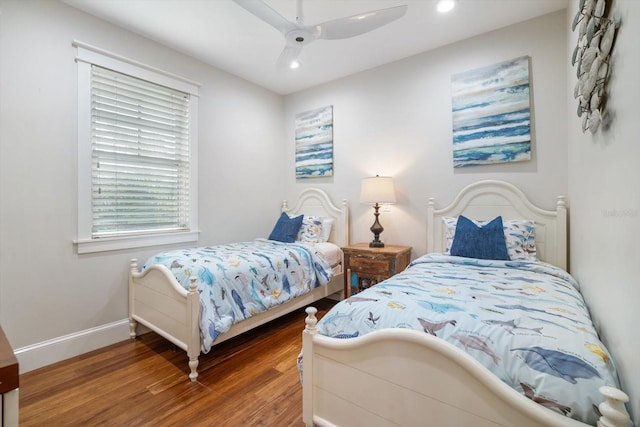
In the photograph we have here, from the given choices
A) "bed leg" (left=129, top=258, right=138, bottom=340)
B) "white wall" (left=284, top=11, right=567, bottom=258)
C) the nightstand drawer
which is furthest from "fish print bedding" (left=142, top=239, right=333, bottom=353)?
"white wall" (left=284, top=11, right=567, bottom=258)

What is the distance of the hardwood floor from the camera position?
1.62m

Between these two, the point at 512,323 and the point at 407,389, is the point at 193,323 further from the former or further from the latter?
the point at 512,323

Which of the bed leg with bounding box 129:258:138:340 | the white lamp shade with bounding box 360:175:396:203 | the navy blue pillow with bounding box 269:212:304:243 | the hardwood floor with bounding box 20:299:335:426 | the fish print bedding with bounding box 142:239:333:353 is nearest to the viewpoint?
the hardwood floor with bounding box 20:299:335:426

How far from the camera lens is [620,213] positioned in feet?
3.44

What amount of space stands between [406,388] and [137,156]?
9.36 feet

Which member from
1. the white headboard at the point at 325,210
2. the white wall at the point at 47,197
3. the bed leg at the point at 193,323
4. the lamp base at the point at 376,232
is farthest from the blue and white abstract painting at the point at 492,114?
the white wall at the point at 47,197

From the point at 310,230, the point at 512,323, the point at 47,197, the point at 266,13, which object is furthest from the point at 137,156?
the point at 512,323

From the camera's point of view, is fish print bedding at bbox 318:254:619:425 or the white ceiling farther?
the white ceiling

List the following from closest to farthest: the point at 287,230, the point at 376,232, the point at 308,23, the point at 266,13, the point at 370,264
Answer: the point at 266,13 < the point at 308,23 < the point at 370,264 < the point at 376,232 < the point at 287,230

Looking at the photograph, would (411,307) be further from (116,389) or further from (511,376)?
(116,389)

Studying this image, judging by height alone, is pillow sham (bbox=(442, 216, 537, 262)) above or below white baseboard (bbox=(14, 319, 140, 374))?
above

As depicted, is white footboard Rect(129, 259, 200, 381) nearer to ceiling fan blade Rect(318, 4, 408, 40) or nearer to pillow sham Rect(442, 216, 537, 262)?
ceiling fan blade Rect(318, 4, 408, 40)

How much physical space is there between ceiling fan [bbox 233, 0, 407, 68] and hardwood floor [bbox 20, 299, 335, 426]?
2.33 meters

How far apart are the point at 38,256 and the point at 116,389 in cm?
116
